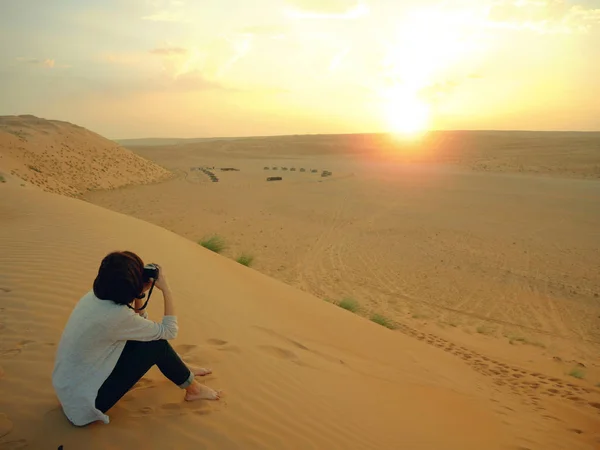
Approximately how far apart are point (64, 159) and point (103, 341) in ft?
105

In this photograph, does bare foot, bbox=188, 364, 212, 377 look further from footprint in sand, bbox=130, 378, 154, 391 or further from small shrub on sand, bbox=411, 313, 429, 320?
small shrub on sand, bbox=411, 313, 429, 320

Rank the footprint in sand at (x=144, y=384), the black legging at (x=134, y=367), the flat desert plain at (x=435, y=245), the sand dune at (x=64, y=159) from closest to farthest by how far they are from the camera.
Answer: the black legging at (x=134, y=367) < the footprint in sand at (x=144, y=384) < the flat desert plain at (x=435, y=245) < the sand dune at (x=64, y=159)

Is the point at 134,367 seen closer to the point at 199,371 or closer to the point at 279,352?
the point at 199,371

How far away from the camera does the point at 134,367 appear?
309 cm

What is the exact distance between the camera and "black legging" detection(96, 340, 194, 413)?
2994 millimetres

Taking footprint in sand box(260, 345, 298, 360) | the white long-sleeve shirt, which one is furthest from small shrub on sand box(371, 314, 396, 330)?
the white long-sleeve shirt

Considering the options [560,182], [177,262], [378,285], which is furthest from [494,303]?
[560,182]

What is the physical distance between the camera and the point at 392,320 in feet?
29.6

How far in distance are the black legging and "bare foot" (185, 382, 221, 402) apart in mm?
143

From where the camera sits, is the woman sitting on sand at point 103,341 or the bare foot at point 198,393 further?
the bare foot at point 198,393

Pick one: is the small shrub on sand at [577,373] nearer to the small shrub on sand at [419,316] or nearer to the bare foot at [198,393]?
the small shrub on sand at [419,316]

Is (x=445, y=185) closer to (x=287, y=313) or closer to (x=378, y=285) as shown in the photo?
(x=378, y=285)

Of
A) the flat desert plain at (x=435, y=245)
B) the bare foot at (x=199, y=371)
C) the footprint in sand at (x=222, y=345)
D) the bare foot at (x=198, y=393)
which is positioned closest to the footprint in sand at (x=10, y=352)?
the bare foot at (x=199, y=371)

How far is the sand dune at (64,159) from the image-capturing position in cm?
2481
